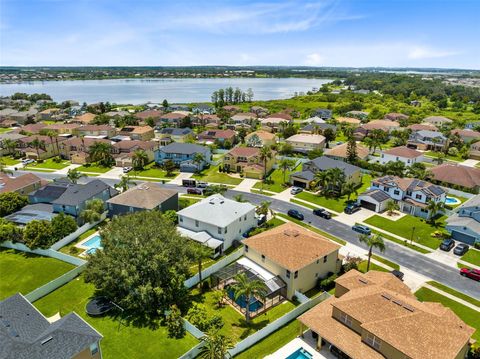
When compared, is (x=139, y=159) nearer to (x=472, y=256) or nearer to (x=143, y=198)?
(x=143, y=198)

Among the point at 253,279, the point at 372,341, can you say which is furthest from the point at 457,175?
the point at 372,341

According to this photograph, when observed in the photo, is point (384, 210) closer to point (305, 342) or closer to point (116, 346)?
point (305, 342)

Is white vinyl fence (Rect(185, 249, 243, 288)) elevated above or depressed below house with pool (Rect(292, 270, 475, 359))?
below

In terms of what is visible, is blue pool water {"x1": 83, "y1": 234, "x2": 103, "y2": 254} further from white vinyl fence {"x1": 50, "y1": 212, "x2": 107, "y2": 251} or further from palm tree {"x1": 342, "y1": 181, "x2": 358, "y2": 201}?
palm tree {"x1": 342, "y1": 181, "x2": 358, "y2": 201}

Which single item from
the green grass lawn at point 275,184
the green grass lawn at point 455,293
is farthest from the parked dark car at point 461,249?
the green grass lawn at point 275,184

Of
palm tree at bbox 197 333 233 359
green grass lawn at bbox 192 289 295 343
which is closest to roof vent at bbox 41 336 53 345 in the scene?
palm tree at bbox 197 333 233 359
